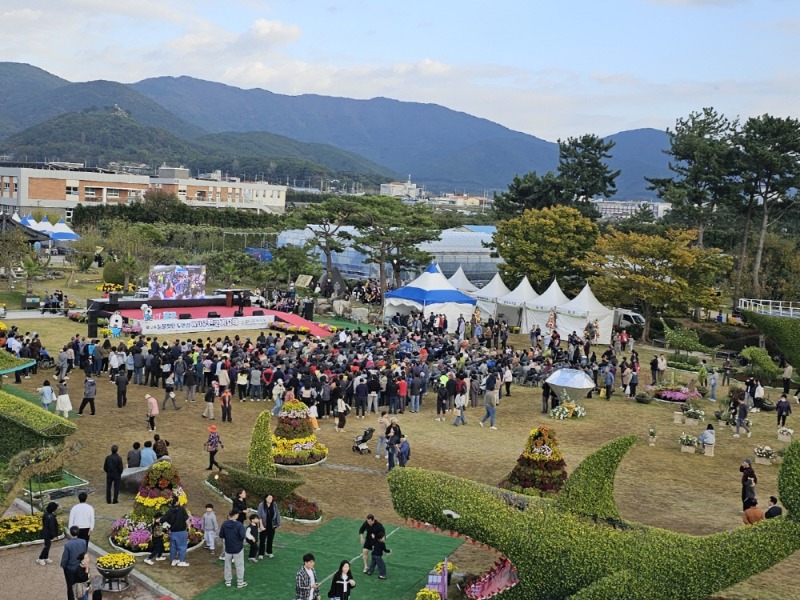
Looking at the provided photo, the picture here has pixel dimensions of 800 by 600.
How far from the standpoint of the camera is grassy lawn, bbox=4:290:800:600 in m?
13.0

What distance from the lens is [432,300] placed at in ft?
Answer: 120

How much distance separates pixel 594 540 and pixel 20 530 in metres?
9.14

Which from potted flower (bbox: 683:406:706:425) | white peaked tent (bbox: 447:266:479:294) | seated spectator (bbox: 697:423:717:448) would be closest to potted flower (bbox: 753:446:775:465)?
seated spectator (bbox: 697:423:717:448)

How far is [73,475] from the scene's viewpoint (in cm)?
1612

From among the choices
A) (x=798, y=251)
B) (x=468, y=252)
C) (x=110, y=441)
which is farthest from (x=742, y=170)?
(x=110, y=441)

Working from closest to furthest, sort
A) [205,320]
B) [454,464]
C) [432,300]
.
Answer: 1. [454,464]
2. [205,320]
3. [432,300]

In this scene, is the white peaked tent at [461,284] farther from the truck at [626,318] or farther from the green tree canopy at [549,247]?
the truck at [626,318]

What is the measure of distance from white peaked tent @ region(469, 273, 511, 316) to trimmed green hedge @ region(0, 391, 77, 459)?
26956 mm

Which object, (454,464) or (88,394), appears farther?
(88,394)

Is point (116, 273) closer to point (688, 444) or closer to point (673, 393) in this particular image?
point (673, 393)

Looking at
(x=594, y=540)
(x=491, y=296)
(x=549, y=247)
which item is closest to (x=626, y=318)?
(x=549, y=247)

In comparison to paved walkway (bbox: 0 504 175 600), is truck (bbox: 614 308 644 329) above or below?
above

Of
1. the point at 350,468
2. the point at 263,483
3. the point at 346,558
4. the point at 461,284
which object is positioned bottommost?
the point at 350,468

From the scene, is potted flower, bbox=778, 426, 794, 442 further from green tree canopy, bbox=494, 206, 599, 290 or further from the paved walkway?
green tree canopy, bbox=494, 206, 599, 290
